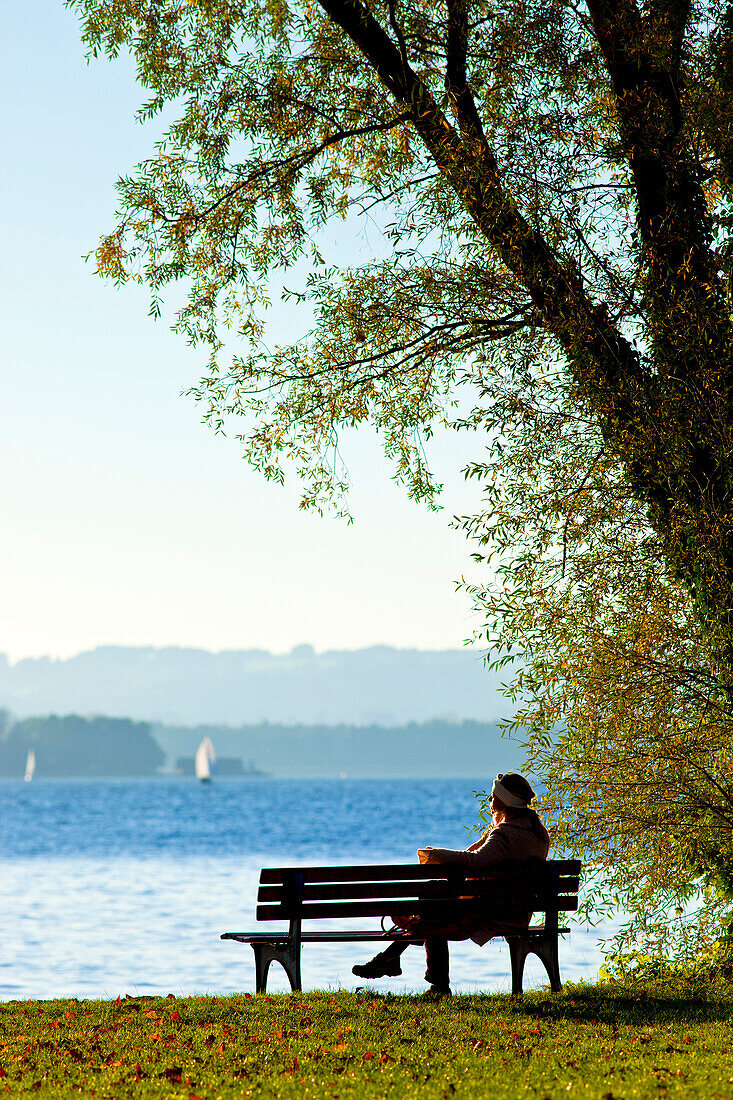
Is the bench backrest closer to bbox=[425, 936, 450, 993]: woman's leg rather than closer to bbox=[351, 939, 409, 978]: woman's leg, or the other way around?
bbox=[351, 939, 409, 978]: woman's leg

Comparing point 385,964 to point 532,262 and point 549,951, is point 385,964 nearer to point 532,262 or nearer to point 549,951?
A: point 549,951

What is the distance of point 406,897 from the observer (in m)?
8.14

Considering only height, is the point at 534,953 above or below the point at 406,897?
below

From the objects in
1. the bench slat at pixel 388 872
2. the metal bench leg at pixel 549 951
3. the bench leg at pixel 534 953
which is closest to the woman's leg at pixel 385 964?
the bench slat at pixel 388 872

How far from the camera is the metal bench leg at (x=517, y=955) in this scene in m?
8.52

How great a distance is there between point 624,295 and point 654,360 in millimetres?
622

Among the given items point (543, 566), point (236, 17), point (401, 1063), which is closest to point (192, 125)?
point (236, 17)

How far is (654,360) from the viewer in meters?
9.02

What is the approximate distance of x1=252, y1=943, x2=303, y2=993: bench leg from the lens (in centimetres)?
841

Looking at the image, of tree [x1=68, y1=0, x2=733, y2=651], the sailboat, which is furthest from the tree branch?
the sailboat

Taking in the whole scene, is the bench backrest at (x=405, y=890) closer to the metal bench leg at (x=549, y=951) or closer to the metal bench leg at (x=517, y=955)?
the metal bench leg at (x=549, y=951)

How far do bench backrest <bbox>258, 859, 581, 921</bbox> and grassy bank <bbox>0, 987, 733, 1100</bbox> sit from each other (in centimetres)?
64

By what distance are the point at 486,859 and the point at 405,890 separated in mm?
656

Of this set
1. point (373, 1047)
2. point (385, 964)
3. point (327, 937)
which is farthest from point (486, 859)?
point (373, 1047)
